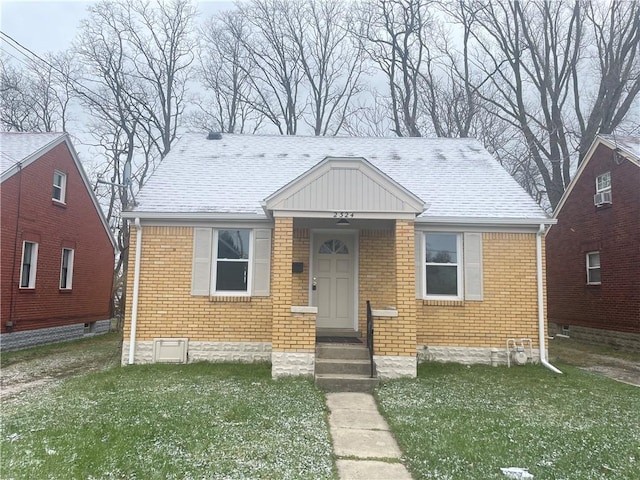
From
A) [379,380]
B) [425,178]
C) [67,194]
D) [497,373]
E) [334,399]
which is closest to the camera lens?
[334,399]

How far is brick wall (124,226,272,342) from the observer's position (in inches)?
356

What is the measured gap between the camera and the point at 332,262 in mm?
9953

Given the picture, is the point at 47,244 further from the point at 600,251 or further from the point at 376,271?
the point at 600,251

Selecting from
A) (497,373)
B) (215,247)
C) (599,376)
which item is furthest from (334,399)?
(599,376)

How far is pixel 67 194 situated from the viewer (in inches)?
579

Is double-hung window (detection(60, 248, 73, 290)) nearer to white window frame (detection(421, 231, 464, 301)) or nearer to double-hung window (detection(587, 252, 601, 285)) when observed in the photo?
white window frame (detection(421, 231, 464, 301))

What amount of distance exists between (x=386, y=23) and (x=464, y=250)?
1824cm

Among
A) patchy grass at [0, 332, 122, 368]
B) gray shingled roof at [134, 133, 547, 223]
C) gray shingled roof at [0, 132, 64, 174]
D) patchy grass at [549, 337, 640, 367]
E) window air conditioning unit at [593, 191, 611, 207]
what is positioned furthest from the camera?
window air conditioning unit at [593, 191, 611, 207]

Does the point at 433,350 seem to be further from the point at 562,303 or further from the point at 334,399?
the point at 562,303

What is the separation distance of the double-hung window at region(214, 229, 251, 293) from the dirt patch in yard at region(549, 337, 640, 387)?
23.6ft

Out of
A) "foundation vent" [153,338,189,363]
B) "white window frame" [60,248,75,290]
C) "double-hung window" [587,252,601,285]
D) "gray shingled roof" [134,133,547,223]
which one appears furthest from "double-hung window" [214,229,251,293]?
"double-hung window" [587,252,601,285]

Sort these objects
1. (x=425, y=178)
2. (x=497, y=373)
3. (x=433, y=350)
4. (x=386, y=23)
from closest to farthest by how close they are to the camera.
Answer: (x=497, y=373) → (x=433, y=350) → (x=425, y=178) → (x=386, y=23)

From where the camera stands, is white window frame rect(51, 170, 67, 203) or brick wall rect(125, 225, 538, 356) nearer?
brick wall rect(125, 225, 538, 356)

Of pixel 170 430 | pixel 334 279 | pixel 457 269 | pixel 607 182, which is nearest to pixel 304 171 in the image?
pixel 334 279
